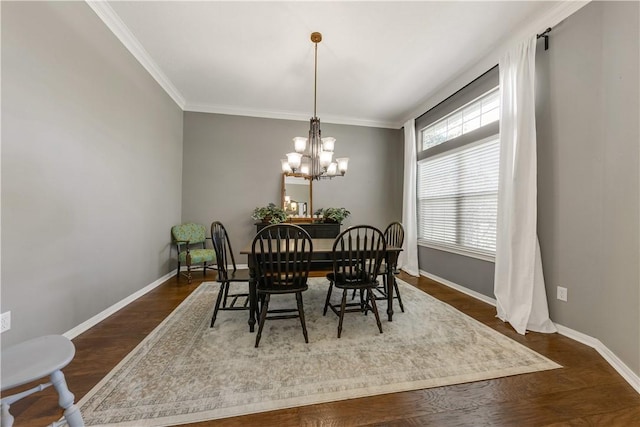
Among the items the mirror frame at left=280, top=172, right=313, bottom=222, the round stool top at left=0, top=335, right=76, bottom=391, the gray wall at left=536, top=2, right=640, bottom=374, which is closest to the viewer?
the round stool top at left=0, top=335, right=76, bottom=391

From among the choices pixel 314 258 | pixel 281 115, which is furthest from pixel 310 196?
pixel 314 258

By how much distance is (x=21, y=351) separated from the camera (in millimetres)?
1018

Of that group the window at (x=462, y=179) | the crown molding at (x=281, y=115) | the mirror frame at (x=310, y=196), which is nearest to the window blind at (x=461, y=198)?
the window at (x=462, y=179)

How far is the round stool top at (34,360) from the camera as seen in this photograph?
2.88 ft

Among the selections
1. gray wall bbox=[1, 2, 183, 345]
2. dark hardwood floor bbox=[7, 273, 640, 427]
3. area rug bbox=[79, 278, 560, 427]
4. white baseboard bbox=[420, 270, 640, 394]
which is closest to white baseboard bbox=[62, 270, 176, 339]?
gray wall bbox=[1, 2, 183, 345]

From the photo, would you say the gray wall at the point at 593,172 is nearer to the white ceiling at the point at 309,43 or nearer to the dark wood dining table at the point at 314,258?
the white ceiling at the point at 309,43

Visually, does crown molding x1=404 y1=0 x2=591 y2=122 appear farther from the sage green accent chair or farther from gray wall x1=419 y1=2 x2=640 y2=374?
the sage green accent chair

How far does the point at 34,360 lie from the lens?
0.97 m

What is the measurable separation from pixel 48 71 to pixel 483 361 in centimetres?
371

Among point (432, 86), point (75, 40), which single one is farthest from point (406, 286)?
point (75, 40)

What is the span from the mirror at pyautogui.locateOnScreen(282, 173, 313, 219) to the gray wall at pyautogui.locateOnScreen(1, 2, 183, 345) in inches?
83.1

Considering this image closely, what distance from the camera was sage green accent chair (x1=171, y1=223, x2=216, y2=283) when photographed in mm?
3628

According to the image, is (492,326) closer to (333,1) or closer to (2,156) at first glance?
(333,1)

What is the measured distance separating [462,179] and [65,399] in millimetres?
3999
